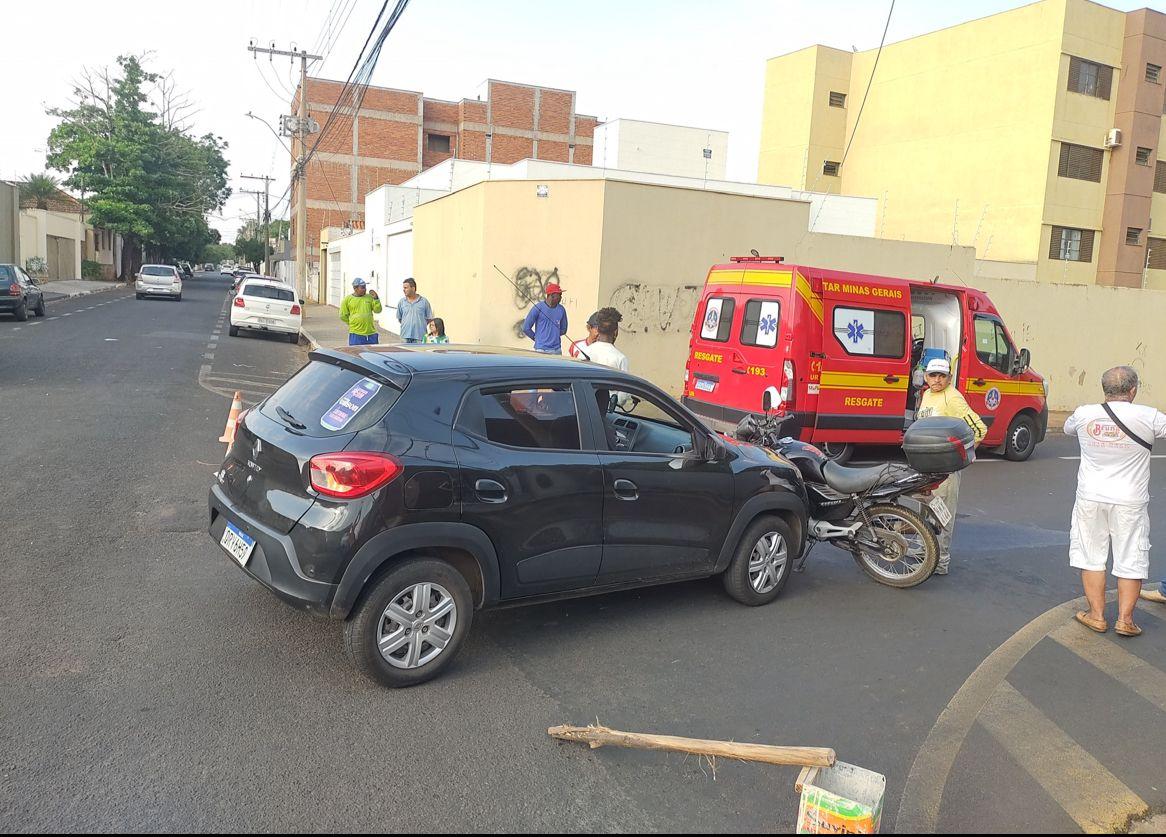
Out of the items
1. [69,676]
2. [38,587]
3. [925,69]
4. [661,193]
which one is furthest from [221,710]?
[925,69]

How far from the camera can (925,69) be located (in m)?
34.0

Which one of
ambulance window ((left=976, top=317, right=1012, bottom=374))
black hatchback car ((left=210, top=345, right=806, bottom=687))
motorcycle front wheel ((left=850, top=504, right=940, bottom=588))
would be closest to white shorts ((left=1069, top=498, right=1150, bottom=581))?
motorcycle front wheel ((left=850, top=504, right=940, bottom=588))

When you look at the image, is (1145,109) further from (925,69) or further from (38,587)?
(38,587)

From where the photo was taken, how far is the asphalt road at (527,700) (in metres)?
3.25

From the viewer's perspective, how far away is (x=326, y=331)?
80.9ft

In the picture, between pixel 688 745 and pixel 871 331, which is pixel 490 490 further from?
pixel 871 331

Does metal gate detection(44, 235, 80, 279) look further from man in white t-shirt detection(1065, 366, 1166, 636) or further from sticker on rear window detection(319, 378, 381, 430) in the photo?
man in white t-shirt detection(1065, 366, 1166, 636)

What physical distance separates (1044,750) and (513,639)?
2.66m

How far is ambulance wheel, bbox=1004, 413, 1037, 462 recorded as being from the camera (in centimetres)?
1202

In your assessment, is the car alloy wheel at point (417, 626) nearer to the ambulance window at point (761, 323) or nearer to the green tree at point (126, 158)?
the ambulance window at point (761, 323)

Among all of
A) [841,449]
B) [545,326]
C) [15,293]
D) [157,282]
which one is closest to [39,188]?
[157,282]

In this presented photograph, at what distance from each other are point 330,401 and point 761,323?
21.0 ft

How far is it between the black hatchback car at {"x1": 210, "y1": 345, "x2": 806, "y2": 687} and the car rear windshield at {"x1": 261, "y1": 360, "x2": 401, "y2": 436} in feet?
0.04

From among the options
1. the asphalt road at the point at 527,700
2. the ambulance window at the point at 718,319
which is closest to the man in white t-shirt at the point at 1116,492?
the asphalt road at the point at 527,700
